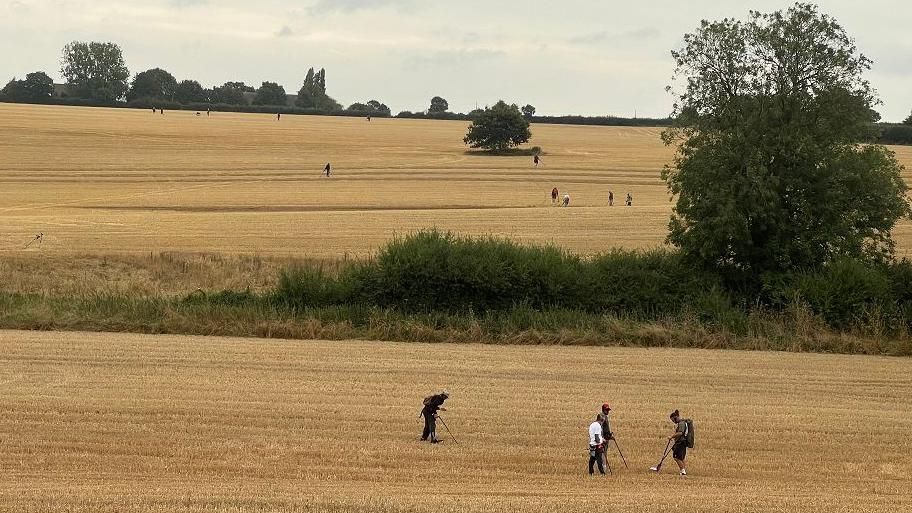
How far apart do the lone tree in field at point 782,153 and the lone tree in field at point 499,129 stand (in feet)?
184

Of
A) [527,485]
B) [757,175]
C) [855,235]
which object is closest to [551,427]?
[527,485]

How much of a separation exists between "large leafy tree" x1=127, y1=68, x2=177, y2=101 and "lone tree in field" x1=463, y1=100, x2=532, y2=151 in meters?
92.6

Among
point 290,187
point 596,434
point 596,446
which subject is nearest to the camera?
point 596,434

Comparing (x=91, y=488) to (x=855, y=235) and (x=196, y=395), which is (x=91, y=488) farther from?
(x=855, y=235)

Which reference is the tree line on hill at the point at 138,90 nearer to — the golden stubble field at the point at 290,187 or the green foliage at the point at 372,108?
the green foliage at the point at 372,108

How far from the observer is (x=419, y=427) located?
19344mm

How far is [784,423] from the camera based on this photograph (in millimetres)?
20266

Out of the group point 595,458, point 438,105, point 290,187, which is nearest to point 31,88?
point 438,105

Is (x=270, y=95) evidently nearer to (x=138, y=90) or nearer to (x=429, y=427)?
(x=138, y=90)

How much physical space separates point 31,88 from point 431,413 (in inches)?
6230

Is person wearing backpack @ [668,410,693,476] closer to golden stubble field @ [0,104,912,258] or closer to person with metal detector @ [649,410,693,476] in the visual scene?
person with metal detector @ [649,410,693,476]

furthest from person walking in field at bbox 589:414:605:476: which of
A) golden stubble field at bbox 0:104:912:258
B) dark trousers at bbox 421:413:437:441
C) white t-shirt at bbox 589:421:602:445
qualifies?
golden stubble field at bbox 0:104:912:258

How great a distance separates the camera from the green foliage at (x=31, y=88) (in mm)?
156000

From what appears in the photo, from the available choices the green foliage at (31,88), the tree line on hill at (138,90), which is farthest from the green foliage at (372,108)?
the green foliage at (31,88)
